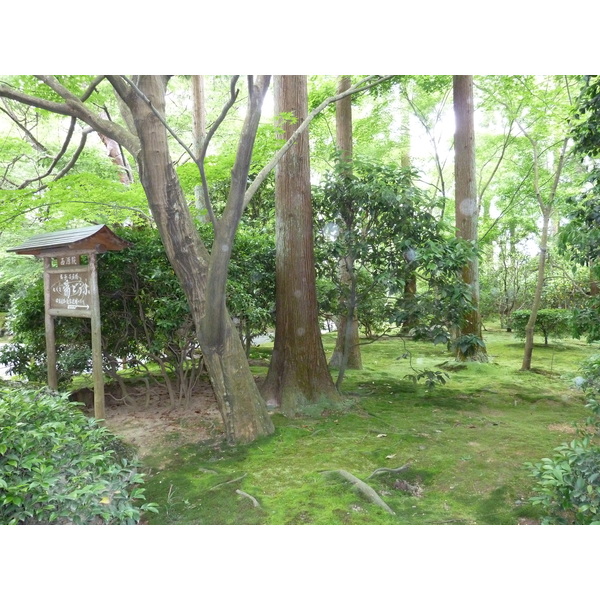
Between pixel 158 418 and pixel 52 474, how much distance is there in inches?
93.8

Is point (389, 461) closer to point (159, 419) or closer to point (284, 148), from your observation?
point (159, 419)

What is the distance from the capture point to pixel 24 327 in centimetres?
412

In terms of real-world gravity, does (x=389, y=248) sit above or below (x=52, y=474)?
above

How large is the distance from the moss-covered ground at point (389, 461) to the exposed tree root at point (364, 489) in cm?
Result: 2

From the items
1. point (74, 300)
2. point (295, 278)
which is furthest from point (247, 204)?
point (74, 300)

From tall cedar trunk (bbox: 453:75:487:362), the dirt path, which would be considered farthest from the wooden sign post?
tall cedar trunk (bbox: 453:75:487:362)

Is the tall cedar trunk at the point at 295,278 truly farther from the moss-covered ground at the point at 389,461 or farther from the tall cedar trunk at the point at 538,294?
the tall cedar trunk at the point at 538,294

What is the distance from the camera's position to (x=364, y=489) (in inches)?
98.3

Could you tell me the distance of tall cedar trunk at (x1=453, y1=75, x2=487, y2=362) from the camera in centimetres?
547

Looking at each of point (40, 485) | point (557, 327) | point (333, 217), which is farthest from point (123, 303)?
point (557, 327)

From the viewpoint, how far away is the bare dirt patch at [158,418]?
352 cm

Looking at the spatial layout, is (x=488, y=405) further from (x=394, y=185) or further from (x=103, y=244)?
(x=103, y=244)

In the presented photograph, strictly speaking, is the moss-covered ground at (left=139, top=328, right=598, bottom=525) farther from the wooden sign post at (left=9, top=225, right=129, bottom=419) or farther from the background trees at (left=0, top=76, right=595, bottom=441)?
the wooden sign post at (left=9, top=225, right=129, bottom=419)

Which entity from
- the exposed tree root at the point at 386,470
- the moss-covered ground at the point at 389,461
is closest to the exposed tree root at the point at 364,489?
the moss-covered ground at the point at 389,461
